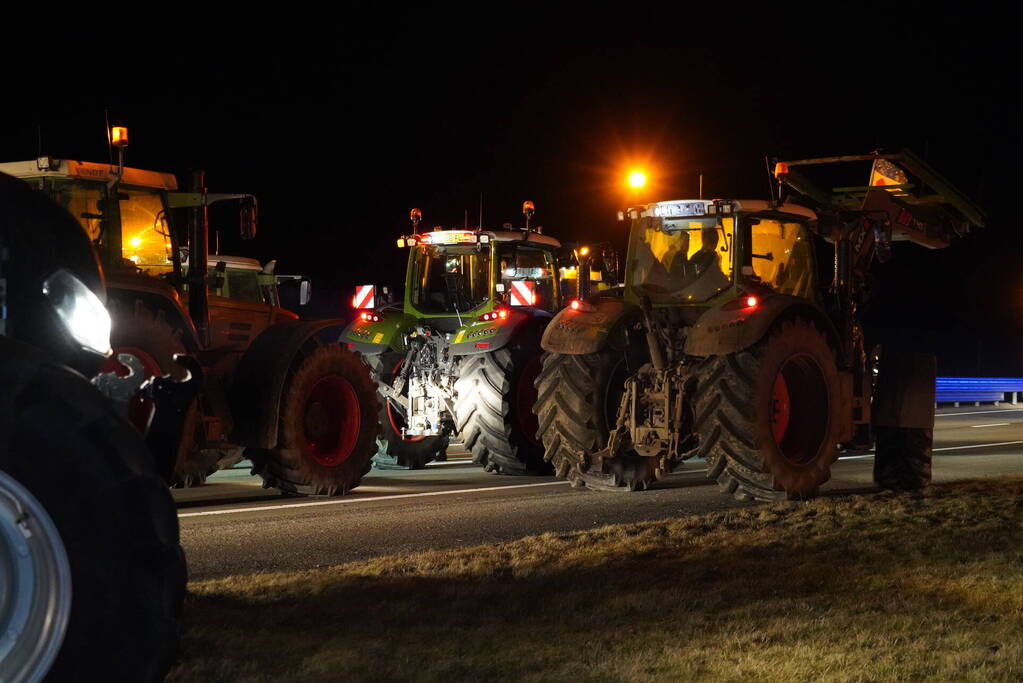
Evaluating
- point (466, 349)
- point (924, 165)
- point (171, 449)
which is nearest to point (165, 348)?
point (466, 349)

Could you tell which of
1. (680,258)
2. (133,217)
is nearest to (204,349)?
(133,217)

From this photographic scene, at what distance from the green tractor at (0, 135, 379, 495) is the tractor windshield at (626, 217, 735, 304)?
3.02 metres

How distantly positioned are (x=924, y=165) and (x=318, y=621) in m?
10.1

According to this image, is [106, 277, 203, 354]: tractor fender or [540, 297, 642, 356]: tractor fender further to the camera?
[540, 297, 642, 356]: tractor fender

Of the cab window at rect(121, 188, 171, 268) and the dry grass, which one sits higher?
the cab window at rect(121, 188, 171, 268)

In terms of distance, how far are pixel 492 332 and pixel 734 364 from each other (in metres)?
3.86

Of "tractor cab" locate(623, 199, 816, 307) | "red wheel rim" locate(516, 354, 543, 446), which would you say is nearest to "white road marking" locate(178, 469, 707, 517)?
"red wheel rim" locate(516, 354, 543, 446)

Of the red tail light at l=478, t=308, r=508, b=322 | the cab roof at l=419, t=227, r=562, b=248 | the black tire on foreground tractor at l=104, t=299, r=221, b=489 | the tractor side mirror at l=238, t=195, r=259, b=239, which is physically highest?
the cab roof at l=419, t=227, r=562, b=248

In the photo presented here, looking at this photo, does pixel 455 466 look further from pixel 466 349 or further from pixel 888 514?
pixel 888 514

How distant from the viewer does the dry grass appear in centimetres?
579

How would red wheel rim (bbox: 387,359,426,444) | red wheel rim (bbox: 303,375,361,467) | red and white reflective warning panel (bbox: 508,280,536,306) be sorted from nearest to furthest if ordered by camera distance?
red wheel rim (bbox: 303,375,361,467) → red wheel rim (bbox: 387,359,426,444) → red and white reflective warning panel (bbox: 508,280,536,306)

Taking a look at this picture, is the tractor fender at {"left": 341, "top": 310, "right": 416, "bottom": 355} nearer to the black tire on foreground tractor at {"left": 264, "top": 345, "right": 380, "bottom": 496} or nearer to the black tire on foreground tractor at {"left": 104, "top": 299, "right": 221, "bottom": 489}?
Result: the black tire on foreground tractor at {"left": 264, "top": 345, "right": 380, "bottom": 496}

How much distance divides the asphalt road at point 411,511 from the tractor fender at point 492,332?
4.88 ft

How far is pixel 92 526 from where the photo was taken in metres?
3.72
